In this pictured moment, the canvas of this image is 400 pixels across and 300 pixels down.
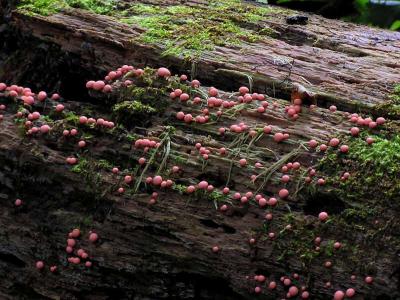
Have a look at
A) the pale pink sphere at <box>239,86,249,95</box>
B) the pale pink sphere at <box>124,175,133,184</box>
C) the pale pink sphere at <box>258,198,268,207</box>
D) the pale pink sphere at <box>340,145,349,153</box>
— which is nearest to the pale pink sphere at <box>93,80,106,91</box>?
the pale pink sphere at <box>124,175,133,184</box>

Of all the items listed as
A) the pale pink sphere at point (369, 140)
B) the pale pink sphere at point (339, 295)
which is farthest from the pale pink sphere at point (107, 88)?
the pale pink sphere at point (339, 295)

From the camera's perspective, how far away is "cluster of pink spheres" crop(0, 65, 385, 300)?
2609 millimetres

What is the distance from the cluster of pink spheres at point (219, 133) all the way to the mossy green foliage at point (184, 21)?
0.44 metres

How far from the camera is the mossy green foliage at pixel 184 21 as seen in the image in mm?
3693

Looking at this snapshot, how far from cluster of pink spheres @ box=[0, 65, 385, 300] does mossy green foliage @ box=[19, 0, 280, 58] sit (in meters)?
0.44

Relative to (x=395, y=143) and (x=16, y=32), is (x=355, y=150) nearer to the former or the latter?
(x=395, y=143)

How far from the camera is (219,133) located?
10.1 feet

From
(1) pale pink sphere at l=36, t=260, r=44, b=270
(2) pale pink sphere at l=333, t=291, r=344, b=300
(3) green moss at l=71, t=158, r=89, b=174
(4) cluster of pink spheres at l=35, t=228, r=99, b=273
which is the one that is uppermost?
(3) green moss at l=71, t=158, r=89, b=174

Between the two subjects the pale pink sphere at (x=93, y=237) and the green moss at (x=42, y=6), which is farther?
the green moss at (x=42, y=6)

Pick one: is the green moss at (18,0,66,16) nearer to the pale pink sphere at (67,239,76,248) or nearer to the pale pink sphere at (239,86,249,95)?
the pale pink sphere at (239,86,249,95)

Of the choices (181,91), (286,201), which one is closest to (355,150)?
(286,201)

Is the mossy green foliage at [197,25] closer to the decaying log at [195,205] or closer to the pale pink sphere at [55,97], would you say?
the decaying log at [195,205]

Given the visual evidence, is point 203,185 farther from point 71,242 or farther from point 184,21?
point 184,21

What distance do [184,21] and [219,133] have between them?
4.53 feet
